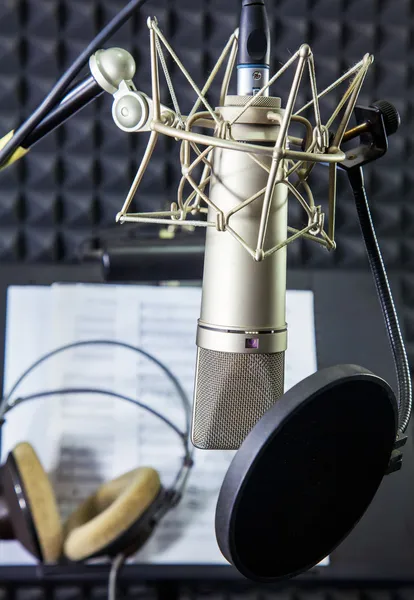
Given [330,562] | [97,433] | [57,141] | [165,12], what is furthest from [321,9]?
[330,562]

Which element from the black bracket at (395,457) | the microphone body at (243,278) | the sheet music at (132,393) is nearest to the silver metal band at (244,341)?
the microphone body at (243,278)

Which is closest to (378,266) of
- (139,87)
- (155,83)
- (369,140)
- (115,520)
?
(369,140)

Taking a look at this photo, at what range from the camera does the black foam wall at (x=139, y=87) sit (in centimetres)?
111

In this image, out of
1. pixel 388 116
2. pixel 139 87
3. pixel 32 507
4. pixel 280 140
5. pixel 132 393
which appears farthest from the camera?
pixel 139 87

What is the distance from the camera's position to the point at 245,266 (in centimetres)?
36

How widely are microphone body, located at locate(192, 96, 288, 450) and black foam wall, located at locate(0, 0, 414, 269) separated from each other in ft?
2.55

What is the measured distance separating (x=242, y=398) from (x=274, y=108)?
0.17m

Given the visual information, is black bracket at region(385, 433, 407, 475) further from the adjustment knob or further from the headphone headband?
the headphone headband

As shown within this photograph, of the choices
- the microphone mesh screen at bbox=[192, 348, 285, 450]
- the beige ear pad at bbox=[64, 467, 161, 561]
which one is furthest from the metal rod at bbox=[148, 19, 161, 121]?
the beige ear pad at bbox=[64, 467, 161, 561]

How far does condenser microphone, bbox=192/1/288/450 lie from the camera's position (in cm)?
35

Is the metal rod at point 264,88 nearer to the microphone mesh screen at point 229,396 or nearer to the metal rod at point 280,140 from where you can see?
the metal rod at point 280,140

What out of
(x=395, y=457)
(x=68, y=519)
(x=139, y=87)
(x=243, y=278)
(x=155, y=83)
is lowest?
(x=68, y=519)

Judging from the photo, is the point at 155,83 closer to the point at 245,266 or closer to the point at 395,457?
the point at 245,266

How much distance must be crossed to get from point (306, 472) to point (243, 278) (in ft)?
0.37
